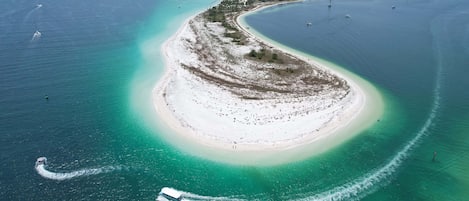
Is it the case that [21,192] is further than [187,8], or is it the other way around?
[187,8]

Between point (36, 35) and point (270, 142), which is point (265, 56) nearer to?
point (270, 142)

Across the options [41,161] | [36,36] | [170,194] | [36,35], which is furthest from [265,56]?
[36,35]

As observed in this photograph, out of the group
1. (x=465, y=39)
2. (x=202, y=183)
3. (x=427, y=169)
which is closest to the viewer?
(x=202, y=183)

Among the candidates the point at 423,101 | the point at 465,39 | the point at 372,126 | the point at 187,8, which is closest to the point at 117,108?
the point at 372,126

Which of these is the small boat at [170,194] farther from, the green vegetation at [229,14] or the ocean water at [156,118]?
the green vegetation at [229,14]

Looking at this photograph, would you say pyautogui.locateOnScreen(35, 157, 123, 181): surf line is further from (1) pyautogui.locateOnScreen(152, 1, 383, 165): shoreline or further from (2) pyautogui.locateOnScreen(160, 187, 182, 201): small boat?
(1) pyautogui.locateOnScreen(152, 1, 383, 165): shoreline

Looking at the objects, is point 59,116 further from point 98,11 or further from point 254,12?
point 254,12

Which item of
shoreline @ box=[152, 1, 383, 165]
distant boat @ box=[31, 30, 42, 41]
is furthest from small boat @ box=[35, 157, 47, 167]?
distant boat @ box=[31, 30, 42, 41]
